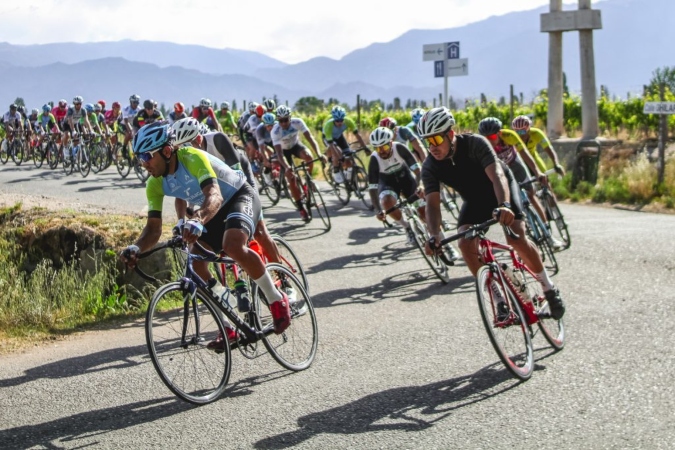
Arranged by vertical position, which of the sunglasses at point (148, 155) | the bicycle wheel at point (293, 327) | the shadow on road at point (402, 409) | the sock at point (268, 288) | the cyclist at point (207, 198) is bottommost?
the shadow on road at point (402, 409)

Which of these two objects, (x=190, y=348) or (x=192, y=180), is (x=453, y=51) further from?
(x=190, y=348)

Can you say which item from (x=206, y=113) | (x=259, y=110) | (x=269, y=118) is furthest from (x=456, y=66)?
(x=269, y=118)

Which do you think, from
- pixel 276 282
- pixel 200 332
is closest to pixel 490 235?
pixel 276 282

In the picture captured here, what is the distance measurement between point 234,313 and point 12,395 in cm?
192

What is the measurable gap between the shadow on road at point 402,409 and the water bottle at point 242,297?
118cm

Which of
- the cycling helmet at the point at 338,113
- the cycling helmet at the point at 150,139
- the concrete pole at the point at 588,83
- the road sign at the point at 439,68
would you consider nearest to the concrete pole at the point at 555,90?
the concrete pole at the point at 588,83

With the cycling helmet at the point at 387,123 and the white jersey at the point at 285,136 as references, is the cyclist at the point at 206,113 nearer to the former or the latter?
the white jersey at the point at 285,136

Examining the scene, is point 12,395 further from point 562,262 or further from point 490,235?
point 490,235

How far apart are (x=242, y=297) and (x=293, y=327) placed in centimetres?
70

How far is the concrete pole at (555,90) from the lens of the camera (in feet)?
91.0

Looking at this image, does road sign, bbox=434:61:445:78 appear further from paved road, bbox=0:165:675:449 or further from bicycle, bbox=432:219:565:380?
bicycle, bbox=432:219:565:380

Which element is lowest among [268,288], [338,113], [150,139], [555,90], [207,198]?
[268,288]

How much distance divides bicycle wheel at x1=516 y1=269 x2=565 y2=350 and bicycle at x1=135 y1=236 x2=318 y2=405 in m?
1.99

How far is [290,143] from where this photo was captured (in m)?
17.3
